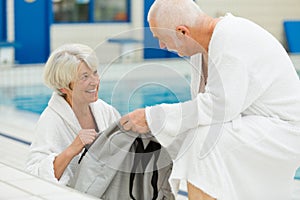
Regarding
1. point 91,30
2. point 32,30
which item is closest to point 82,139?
point 32,30

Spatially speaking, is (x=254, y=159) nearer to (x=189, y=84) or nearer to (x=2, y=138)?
(x=189, y=84)

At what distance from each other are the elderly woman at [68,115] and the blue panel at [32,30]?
8774 mm

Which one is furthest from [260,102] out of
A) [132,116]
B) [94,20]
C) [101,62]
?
[94,20]

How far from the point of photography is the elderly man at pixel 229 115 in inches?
115

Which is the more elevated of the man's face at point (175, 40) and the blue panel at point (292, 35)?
the man's face at point (175, 40)

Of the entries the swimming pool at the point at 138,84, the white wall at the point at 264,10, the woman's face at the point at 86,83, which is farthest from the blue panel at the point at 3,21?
the woman's face at the point at 86,83

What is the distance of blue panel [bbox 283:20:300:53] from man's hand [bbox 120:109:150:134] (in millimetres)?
11387

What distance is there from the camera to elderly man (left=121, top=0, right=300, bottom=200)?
2.93m

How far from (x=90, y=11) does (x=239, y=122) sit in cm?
1067

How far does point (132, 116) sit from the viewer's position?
3.08m

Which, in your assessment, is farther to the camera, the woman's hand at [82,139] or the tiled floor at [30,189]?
the woman's hand at [82,139]

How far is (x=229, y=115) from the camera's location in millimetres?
2963

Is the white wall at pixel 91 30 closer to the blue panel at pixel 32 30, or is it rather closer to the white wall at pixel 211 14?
the white wall at pixel 211 14

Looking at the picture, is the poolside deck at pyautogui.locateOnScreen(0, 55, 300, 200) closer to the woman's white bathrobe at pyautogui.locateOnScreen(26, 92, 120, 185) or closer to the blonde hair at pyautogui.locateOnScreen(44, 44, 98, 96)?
the woman's white bathrobe at pyautogui.locateOnScreen(26, 92, 120, 185)
